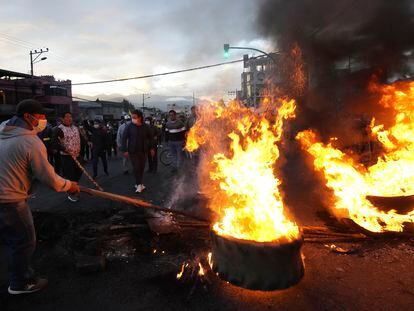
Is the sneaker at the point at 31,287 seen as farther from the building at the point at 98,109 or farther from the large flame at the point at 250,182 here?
the building at the point at 98,109

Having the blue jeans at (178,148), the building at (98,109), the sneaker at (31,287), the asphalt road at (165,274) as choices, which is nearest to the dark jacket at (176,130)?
the blue jeans at (178,148)

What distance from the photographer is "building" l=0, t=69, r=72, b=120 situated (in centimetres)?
3113

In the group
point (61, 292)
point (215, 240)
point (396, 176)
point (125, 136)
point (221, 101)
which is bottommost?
point (61, 292)

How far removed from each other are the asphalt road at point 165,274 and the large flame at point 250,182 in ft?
2.13

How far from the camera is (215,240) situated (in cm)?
402

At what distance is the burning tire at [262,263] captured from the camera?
12.0ft

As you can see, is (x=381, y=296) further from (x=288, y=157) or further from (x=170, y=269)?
(x=288, y=157)

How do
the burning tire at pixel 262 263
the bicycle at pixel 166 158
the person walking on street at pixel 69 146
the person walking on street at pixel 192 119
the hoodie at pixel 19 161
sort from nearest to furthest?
the hoodie at pixel 19 161 → the burning tire at pixel 262 263 → the person walking on street at pixel 69 146 → the person walking on street at pixel 192 119 → the bicycle at pixel 166 158

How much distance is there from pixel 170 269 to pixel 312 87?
24.4ft

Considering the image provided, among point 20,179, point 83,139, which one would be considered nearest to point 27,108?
point 20,179

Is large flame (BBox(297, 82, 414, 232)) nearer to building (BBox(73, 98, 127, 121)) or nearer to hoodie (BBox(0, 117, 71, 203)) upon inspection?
hoodie (BBox(0, 117, 71, 203))

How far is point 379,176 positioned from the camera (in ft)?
20.6

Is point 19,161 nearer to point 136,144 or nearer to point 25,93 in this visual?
point 136,144

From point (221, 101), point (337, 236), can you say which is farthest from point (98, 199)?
point (337, 236)
